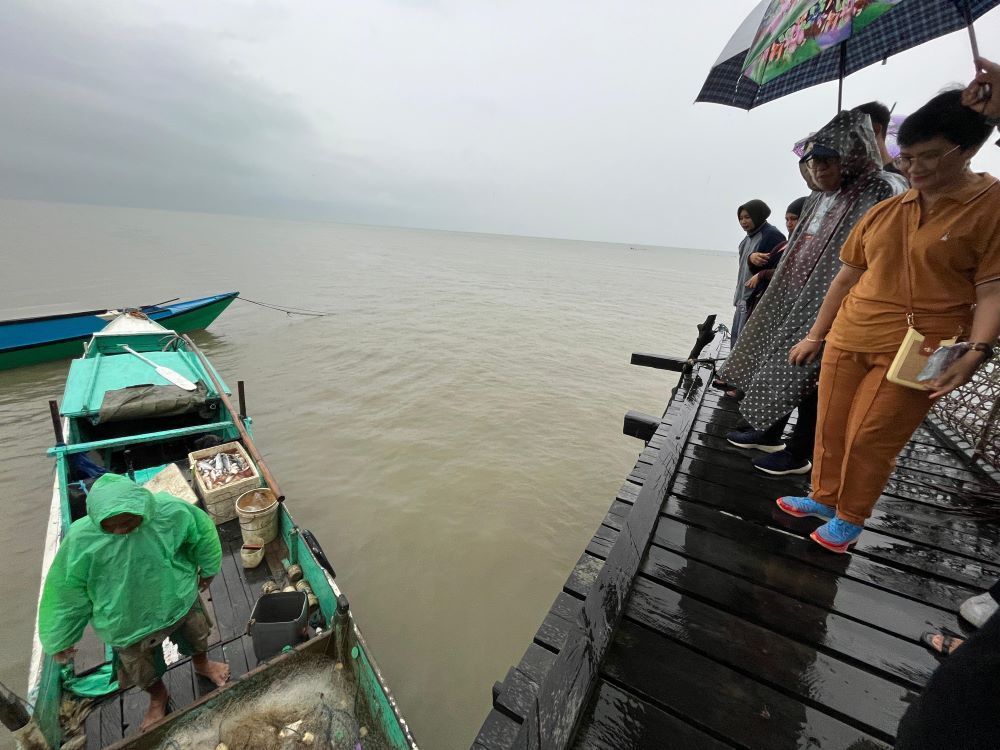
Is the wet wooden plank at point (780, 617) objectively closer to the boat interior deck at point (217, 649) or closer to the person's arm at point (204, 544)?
the person's arm at point (204, 544)

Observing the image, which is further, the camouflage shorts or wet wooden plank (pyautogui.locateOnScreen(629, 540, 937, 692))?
the camouflage shorts

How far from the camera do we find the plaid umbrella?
269 centimetres

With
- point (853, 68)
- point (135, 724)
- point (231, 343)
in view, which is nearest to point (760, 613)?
point (135, 724)

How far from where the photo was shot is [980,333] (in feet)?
5.50

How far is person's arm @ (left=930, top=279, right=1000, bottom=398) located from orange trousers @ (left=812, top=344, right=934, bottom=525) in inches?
7.9

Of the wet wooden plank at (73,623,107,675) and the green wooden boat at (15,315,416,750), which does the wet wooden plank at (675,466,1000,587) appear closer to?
the green wooden boat at (15,315,416,750)

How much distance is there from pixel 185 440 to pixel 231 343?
31.4ft

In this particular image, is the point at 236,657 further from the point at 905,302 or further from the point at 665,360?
the point at 665,360

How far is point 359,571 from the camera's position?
518 cm

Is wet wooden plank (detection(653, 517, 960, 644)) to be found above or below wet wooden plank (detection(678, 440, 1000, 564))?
below

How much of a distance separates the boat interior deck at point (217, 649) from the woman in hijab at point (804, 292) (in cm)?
432

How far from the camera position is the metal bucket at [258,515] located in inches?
153

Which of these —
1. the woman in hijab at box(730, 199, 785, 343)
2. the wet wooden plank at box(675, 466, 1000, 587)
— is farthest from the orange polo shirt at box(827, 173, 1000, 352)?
the woman in hijab at box(730, 199, 785, 343)

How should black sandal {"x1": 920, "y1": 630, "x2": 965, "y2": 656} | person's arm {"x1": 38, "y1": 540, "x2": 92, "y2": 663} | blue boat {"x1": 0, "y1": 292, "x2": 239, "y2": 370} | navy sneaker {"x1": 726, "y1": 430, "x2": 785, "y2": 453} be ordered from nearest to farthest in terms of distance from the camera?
black sandal {"x1": 920, "y1": 630, "x2": 965, "y2": 656}, person's arm {"x1": 38, "y1": 540, "x2": 92, "y2": 663}, navy sneaker {"x1": 726, "y1": 430, "x2": 785, "y2": 453}, blue boat {"x1": 0, "y1": 292, "x2": 239, "y2": 370}
